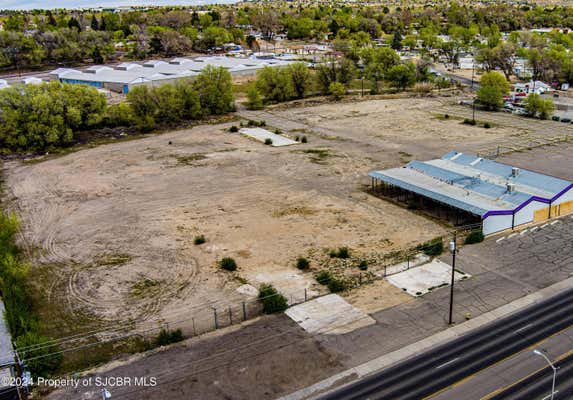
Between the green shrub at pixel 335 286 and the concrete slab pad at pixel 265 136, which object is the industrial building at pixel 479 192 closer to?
the green shrub at pixel 335 286

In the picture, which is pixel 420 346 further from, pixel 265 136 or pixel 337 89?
pixel 337 89

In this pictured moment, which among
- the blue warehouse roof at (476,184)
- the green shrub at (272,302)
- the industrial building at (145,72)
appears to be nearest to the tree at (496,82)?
the blue warehouse roof at (476,184)

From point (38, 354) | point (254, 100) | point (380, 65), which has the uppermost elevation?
point (380, 65)

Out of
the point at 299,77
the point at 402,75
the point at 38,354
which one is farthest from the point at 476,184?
the point at 402,75

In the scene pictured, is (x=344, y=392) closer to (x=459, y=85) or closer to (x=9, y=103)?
(x=9, y=103)

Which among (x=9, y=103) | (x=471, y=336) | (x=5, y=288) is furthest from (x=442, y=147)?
(x=9, y=103)

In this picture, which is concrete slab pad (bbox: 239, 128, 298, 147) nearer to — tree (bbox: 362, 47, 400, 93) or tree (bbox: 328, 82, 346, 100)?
tree (bbox: 328, 82, 346, 100)

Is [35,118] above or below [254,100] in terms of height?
above

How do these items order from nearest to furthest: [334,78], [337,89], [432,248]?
[432,248], [337,89], [334,78]
